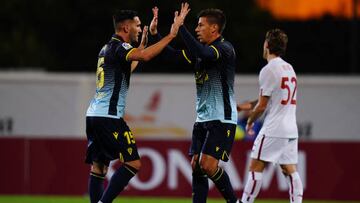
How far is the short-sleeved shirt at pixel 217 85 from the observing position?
11867 mm

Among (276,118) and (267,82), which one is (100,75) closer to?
(267,82)

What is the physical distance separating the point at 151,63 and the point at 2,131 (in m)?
6.16

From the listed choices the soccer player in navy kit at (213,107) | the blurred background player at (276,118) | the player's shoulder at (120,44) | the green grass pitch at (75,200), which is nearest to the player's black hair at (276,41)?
the blurred background player at (276,118)

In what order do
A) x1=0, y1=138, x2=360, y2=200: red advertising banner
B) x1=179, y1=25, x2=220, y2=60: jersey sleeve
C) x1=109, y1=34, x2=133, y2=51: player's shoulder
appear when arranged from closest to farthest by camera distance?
x1=179, y1=25, x2=220, y2=60: jersey sleeve
x1=109, y1=34, x2=133, y2=51: player's shoulder
x1=0, y1=138, x2=360, y2=200: red advertising banner

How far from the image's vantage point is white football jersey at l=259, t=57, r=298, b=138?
11727 mm

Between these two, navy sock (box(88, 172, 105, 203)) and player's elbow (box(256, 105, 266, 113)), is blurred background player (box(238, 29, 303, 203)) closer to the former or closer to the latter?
player's elbow (box(256, 105, 266, 113))

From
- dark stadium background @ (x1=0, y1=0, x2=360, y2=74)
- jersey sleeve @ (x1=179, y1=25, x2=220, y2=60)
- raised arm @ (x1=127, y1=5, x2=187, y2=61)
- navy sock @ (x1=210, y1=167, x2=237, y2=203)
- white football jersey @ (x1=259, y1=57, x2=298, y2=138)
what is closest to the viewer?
raised arm @ (x1=127, y1=5, x2=187, y2=61)

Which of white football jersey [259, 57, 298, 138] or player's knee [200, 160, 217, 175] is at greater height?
white football jersey [259, 57, 298, 138]

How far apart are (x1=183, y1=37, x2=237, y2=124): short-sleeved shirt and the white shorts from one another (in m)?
0.45

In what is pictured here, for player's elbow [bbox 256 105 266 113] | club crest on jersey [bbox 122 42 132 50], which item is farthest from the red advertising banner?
club crest on jersey [bbox 122 42 132 50]

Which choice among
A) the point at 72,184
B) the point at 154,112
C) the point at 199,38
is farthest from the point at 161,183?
the point at 154,112

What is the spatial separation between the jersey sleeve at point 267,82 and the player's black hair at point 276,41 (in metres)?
0.27

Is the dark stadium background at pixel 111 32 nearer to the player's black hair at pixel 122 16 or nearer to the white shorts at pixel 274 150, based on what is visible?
the player's black hair at pixel 122 16

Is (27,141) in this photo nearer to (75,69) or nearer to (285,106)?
(285,106)
